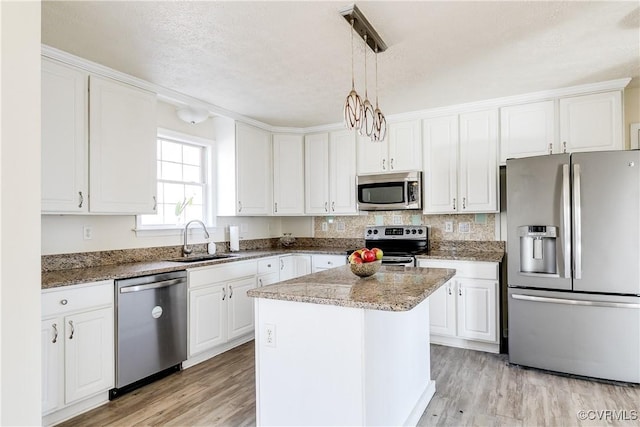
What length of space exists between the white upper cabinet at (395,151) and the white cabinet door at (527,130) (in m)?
0.84

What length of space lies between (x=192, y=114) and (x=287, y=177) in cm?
147

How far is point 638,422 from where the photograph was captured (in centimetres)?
231

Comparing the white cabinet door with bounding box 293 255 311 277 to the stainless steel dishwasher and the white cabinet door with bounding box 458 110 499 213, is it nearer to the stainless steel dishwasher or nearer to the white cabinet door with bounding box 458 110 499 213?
the stainless steel dishwasher

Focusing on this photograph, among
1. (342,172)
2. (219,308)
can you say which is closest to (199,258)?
(219,308)

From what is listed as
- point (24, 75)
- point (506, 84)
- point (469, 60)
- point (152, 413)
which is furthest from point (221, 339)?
point (506, 84)

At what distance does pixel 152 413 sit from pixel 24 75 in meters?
2.18

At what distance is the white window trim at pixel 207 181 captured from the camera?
3527 millimetres

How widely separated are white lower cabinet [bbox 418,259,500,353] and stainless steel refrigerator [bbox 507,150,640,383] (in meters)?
0.26

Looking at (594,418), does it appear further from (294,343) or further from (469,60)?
(469,60)

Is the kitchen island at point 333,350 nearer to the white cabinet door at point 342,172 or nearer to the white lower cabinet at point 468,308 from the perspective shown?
the white lower cabinet at point 468,308

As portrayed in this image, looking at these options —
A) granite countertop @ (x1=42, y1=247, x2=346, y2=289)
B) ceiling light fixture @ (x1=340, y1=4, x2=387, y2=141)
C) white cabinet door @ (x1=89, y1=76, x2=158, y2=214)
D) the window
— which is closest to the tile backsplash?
the window

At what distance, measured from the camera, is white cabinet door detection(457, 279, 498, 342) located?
3.49m

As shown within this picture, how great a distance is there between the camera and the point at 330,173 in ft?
15.4

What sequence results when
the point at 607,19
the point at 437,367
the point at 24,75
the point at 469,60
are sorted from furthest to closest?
the point at 437,367
the point at 469,60
the point at 607,19
the point at 24,75
